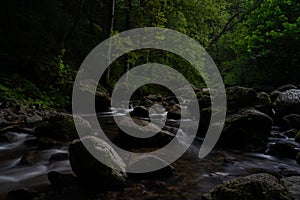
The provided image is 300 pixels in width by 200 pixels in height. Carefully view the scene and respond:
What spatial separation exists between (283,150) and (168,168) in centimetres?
270

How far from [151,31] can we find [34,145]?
8.85 m

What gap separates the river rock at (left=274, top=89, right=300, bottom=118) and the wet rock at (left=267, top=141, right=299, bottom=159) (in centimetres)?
291

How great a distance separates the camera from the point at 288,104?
777 centimetres

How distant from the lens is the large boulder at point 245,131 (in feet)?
18.9

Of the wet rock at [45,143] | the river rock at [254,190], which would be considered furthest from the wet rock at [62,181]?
the river rock at [254,190]

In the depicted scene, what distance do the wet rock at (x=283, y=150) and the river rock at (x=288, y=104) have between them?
2915 mm

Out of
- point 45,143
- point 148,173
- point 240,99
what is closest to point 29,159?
point 45,143

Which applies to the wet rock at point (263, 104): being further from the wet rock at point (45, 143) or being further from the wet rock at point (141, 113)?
the wet rock at point (45, 143)

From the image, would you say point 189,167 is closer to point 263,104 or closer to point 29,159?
point 29,159

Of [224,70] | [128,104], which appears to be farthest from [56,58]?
[224,70]

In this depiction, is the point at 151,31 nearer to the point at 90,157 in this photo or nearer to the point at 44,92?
the point at 44,92

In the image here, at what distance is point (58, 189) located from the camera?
124 inches

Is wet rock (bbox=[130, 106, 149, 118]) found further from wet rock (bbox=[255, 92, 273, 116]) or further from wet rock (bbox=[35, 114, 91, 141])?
wet rock (bbox=[35, 114, 91, 141])

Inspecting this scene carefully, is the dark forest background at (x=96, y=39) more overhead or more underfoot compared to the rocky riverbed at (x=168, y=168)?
more overhead
